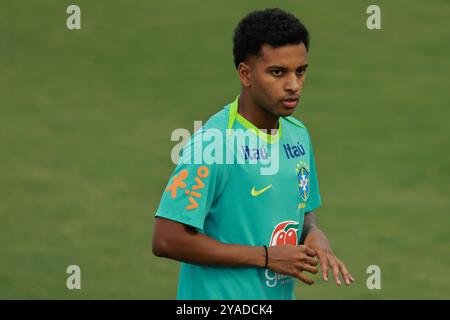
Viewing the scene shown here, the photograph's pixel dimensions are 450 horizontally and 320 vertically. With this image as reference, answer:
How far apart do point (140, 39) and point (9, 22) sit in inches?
79.6

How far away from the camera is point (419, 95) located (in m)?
14.4

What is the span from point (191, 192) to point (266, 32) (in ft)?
2.93

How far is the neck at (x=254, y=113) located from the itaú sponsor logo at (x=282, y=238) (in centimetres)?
52

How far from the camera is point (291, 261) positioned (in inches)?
209

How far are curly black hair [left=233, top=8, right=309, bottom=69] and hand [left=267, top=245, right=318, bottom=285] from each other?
100 centimetres

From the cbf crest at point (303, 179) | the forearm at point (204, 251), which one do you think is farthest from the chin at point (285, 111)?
the forearm at point (204, 251)

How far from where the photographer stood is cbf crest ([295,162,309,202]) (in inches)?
223

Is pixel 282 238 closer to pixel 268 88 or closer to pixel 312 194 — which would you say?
pixel 312 194

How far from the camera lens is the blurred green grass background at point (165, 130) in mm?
10453

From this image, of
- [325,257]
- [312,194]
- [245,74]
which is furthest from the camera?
[312,194]

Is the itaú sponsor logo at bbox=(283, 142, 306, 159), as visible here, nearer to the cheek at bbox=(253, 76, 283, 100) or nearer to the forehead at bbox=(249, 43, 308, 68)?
the cheek at bbox=(253, 76, 283, 100)

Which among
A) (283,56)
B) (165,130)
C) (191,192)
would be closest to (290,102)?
(283,56)

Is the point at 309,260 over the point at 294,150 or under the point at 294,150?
under

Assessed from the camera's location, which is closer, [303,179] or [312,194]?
[303,179]
